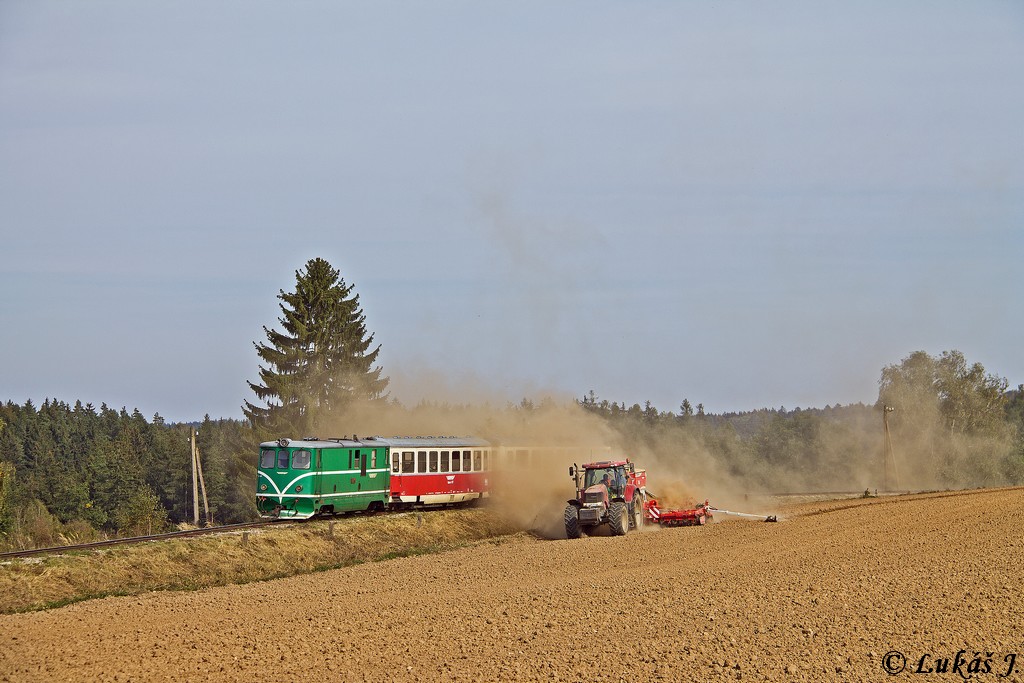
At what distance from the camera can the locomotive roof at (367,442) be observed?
37719mm

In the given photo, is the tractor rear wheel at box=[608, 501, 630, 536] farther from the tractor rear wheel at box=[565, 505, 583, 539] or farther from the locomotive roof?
the locomotive roof

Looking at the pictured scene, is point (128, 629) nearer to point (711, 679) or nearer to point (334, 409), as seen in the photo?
point (711, 679)

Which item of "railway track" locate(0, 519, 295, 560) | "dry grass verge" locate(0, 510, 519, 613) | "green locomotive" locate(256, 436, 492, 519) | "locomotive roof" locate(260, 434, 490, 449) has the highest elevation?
"locomotive roof" locate(260, 434, 490, 449)

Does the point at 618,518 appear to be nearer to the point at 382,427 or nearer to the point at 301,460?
the point at 301,460

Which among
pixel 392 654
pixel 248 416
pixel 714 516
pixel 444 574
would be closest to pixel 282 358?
pixel 248 416

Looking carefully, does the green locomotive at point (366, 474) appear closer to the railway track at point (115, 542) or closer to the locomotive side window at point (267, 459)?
the locomotive side window at point (267, 459)

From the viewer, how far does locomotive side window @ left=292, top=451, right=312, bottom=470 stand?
37.5 m

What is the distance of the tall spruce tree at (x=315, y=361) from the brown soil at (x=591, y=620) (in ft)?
140

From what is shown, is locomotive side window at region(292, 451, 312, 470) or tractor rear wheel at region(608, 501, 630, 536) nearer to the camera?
tractor rear wheel at region(608, 501, 630, 536)

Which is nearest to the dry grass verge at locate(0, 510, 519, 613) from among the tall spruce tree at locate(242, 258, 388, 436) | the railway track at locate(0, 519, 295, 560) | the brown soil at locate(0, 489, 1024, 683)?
the railway track at locate(0, 519, 295, 560)

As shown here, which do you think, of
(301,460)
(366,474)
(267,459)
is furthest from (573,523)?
(267,459)

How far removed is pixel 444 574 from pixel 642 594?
8.02m

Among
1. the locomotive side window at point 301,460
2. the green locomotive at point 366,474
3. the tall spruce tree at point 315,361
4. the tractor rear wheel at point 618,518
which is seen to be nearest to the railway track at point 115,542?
the green locomotive at point 366,474

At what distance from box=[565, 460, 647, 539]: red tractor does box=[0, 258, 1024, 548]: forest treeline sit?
17466mm
